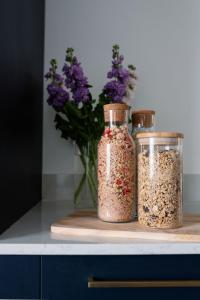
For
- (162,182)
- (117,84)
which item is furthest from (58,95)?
(162,182)

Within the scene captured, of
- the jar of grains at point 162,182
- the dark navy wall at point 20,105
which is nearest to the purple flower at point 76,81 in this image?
the dark navy wall at point 20,105

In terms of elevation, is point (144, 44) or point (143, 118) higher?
point (144, 44)

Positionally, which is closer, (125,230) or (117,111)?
(125,230)

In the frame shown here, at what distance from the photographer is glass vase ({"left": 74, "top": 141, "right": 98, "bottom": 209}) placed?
1.27 meters

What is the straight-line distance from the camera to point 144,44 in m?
1.46

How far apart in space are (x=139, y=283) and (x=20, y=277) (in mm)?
261

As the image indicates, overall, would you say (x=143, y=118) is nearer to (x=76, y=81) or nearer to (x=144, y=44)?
(x=76, y=81)

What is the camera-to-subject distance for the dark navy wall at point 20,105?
86 cm

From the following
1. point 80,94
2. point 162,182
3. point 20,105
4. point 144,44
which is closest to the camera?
point 162,182

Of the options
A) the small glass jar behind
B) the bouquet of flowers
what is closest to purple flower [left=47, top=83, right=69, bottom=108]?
the bouquet of flowers

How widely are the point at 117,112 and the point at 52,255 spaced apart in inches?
15.6

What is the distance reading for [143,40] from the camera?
1.46 meters

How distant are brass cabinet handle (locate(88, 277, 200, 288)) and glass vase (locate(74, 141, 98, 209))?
1.63 feet

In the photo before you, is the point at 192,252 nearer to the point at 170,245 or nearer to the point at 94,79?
the point at 170,245
